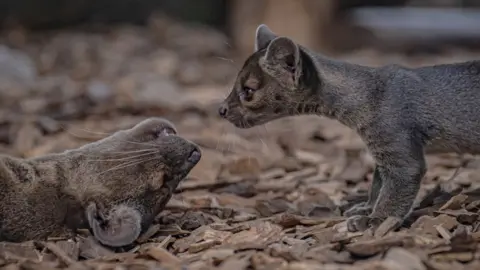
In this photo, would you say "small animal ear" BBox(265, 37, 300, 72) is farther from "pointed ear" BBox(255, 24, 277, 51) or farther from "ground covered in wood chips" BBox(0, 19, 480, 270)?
"ground covered in wood chips" BBox(0, 19, 480, 270)

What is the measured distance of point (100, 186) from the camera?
556 cm

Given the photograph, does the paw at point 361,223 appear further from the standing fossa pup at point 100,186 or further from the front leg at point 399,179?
the standing fossa pup at point 100,186

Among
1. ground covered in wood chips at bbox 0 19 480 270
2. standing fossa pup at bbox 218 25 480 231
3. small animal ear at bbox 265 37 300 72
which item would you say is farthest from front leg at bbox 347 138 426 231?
small animal ear at bbox 265 37 300 72

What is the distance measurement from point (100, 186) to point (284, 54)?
1.52 m

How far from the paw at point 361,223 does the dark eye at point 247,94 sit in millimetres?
1159

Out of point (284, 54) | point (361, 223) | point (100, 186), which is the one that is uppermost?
point (284, 54)

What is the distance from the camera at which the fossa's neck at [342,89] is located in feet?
19.5

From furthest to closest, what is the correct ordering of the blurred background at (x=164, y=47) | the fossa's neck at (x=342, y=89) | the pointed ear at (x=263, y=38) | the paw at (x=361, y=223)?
1. the blurred background at (x=164, y=47)
2. the pointed ear at (x=263, y=38)
3. the fossa's neck at (x=342, y=89)
4. the paw at (x=361, y=223)

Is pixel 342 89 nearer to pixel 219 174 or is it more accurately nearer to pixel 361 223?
pixel 361 223

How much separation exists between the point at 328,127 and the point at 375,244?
4.33 meters

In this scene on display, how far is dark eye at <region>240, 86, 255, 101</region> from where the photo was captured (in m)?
6.14

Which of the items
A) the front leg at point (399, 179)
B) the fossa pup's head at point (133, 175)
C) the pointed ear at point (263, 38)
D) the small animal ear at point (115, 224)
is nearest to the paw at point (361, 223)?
the front leg at point (399, 179)

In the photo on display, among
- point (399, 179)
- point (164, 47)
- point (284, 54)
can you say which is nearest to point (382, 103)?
point (399, 179)

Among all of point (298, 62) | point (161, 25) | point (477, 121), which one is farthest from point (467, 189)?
point (161, 25)
